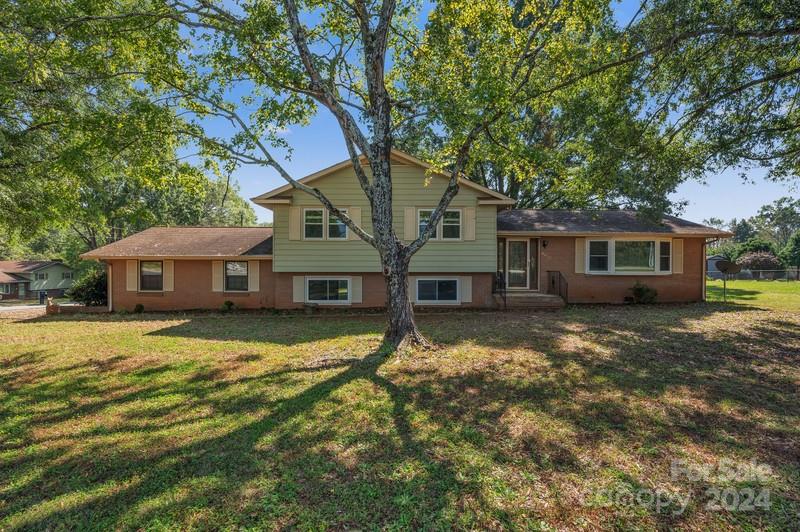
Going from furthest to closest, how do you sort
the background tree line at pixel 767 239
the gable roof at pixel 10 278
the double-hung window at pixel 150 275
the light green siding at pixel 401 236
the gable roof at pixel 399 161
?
the gable roof at pixel 10 278 → the background tree line at pixel 767 239 → the double-hung window at pixel 150 275 → the light green siding at pixel 401 236 → the gable roof at pixel 399 161

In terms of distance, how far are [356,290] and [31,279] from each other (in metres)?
45.4

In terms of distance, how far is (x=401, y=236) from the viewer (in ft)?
42.2

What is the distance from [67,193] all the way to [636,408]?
489 inches

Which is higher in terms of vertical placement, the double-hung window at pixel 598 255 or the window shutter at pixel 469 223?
the window shutter at pixel 469 223

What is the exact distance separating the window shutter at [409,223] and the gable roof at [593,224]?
331cm

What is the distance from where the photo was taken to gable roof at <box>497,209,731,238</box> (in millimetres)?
13625

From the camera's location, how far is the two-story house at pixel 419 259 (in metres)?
12.9

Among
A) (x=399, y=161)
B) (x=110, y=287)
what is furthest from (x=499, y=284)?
(x=110, y=287)

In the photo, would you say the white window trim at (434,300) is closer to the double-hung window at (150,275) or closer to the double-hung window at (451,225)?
the double-hung window at (451,225)

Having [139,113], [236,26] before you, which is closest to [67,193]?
[139,113]

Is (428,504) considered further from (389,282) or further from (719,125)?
(719,125)

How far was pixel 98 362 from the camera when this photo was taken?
7.11 m

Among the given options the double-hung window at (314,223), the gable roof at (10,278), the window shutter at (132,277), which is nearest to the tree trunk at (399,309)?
the double-hung window at (314,223)

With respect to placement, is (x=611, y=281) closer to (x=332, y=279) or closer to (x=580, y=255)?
(x=580, y=255)
